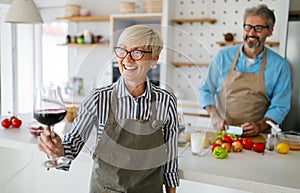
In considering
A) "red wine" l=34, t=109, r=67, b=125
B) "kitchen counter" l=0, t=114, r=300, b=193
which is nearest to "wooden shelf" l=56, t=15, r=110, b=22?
"kitchen counter" l=0, t=114, r=300, b=193

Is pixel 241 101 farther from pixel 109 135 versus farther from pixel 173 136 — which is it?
pixel 109 135

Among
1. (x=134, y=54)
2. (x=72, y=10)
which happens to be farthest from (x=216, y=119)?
(x=72, y=10)

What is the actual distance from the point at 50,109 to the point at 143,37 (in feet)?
1.22

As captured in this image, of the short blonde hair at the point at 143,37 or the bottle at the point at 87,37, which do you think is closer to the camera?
the short blonde hair at the point at 143,37

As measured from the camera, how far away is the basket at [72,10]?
3703mm

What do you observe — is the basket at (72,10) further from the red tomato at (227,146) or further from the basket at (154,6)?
the red tomato at (227,146)

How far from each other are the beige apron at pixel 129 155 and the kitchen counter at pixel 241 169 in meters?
0.21

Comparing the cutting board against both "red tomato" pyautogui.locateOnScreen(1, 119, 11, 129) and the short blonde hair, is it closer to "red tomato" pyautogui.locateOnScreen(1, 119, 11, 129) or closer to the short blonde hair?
the short blonde hair

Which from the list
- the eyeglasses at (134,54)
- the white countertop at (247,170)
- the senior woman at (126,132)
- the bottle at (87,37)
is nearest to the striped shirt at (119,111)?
the senior woman at (126,132)

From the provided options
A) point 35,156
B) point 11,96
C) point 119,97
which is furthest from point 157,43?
point 11,96

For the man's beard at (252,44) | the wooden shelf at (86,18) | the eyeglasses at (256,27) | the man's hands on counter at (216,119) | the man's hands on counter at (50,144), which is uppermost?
the wooden shelf at (86,18)

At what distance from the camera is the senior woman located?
0.92 m

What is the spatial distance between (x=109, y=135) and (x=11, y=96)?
339 cm

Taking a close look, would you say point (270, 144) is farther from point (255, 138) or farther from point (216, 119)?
point (216, 119)
